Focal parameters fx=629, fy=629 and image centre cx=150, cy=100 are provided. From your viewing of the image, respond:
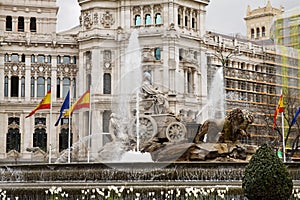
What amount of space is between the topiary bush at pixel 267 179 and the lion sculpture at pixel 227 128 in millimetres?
13579

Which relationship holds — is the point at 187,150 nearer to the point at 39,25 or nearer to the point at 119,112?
the point at 119,112

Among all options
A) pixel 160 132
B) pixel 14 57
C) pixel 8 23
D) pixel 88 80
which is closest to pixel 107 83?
pixel 88 80

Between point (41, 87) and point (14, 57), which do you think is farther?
point (41, 87)

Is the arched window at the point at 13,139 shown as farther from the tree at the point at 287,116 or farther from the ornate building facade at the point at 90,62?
the tree at the point at 287,116

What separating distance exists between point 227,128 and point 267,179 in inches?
571

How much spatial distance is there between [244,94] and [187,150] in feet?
205

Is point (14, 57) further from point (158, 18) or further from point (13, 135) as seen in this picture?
point (158, 18)

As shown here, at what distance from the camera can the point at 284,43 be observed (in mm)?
89938

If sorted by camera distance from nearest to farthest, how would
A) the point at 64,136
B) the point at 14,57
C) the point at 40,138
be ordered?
the point at 40,138 → the point at 64,136 → the point at 14,57

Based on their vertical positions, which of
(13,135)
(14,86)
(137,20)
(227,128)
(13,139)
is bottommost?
(13,139)

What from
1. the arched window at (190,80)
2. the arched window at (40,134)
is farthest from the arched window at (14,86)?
the arched window at (190,80)

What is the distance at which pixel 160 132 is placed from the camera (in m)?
31.9

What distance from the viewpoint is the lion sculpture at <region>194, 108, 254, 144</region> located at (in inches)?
1147

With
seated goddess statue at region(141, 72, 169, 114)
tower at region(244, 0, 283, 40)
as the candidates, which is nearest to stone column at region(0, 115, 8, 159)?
seated goddess statue at region(141, 72, 169, 114)
